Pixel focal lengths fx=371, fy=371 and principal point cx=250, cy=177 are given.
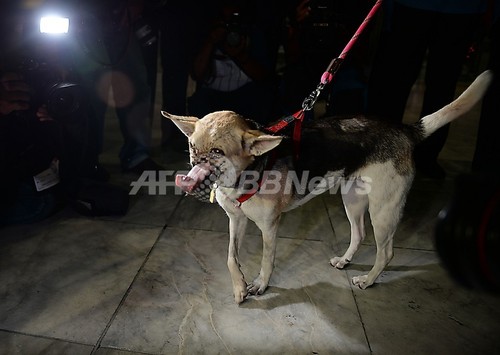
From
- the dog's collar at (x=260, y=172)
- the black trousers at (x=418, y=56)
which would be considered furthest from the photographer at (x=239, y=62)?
the dog's collar at (x=260, y=172)

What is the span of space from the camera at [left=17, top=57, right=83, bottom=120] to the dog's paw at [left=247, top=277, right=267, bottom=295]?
1939 mm

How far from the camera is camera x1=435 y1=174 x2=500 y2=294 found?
0.90 meters

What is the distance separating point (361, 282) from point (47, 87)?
2.66 meters

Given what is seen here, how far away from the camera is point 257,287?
2.44m

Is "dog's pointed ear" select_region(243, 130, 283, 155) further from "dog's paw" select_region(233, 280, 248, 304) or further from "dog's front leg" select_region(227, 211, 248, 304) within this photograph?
"dog's paw" select_region(233, 280, 248, 304)

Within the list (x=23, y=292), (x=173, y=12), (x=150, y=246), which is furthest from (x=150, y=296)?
(x=173, y=12)

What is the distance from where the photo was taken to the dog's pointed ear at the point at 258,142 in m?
1.79

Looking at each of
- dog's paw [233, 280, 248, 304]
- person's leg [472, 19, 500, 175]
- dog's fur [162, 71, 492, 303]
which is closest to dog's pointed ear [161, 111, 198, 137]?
dog's fur [162, 71, 492, 303]

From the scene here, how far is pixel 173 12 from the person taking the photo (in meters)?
4.14

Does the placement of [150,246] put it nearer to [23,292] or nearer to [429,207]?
[23,292]

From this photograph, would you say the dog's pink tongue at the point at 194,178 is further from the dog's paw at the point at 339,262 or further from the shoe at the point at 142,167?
the shoe at the point at 142,167

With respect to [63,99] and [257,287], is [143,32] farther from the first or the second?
[257,287]

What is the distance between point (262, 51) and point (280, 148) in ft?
7.67

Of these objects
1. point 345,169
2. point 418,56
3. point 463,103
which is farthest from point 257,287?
point 418,56
